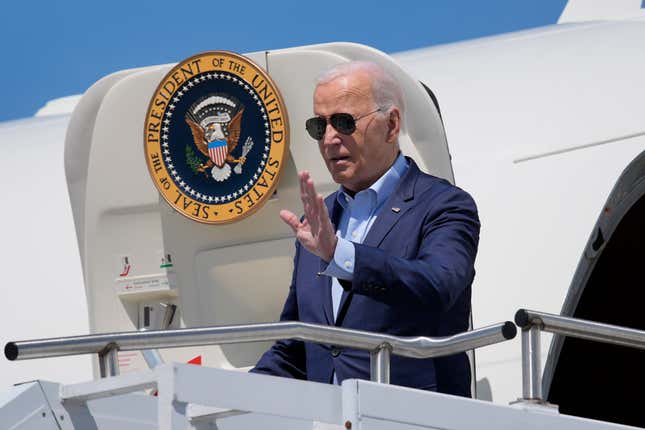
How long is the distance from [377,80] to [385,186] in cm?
36

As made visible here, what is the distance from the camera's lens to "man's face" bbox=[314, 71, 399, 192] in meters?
4.14

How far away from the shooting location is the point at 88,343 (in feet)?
10.9

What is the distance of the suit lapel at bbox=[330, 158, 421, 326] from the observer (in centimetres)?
414

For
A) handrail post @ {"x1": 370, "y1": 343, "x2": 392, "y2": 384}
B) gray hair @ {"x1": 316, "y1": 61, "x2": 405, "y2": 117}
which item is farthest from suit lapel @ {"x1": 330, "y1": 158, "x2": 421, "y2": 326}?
handrail post @ {"x1": 370, "y1": 343, "x2": 392, "y2": 384}

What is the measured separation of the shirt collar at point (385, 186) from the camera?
14.0ft

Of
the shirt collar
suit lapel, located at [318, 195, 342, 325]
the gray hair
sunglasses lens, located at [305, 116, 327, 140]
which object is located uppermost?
the gray hair

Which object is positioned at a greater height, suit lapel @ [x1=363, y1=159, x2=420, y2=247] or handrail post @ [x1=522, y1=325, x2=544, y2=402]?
→ suit lapel @ [x1=363, y1=159, x2=420, y2=247]

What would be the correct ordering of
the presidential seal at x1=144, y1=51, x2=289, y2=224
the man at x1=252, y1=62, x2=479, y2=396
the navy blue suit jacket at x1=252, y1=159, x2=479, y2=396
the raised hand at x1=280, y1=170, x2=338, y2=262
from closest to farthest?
the raised hand at x1=280, y1=170, x2=338, y2=262 → the navy blue suit jacket at x1=252, y1=159, x2=479, y2=396 → the man at x1=252, y1=62, x2=479, y2=396 → the presidential seal at x1=144, y1=51, x2=289, y2=224

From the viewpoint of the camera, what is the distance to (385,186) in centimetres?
426

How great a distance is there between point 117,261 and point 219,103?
38.1 inches

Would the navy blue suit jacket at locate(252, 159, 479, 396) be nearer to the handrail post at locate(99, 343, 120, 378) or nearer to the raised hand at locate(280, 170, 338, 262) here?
the raised hand at locate(280, 170, 338, 262)

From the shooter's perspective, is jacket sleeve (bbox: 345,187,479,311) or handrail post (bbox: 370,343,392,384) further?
jacket sleeve (bbox: 345,187,479,311)

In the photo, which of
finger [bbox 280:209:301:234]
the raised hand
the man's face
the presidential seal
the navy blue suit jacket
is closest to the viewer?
the raised hand

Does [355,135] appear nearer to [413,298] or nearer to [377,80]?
[377,80]
